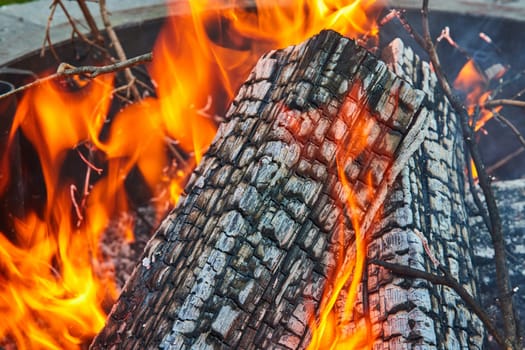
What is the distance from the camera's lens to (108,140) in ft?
11.6

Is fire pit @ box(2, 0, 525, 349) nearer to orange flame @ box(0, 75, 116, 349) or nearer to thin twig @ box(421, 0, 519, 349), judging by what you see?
thin twig @ box(421, 0, 519, 349)

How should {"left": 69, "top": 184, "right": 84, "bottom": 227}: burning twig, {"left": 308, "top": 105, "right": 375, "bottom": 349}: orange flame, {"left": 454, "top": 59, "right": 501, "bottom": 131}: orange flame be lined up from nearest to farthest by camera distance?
{"left": 308, "top": 105, "right": 375, "bottom": 349}: orange flame
{"left": 69, "top": 184, "right": 84, "bottom": 227}: burning twig
{"left": 454, "top": 59, "right": 501, "bottom": 131}: orange flame

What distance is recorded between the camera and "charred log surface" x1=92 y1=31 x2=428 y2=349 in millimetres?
1699

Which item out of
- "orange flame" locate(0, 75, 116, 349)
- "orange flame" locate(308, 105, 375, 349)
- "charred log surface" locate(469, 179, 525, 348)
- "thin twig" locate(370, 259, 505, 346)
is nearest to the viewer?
"thin twig" locate(370, 259, 505, 346)

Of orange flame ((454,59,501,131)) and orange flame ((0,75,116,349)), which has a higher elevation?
orange flame ((454,59,501,131))

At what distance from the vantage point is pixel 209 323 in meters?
1.65

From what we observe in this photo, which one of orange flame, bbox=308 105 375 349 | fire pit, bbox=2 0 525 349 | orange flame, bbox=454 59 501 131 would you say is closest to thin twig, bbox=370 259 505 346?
fire pit, bbox=2 0 525 349

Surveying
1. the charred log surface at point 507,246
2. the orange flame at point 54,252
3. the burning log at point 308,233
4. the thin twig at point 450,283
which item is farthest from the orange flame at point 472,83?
the orange flame at point 54,252

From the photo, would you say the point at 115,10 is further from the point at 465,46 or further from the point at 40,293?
the point at 465,46

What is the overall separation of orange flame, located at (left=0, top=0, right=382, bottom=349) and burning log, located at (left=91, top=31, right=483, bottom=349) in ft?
2.79

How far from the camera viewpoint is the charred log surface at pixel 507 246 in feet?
7.27

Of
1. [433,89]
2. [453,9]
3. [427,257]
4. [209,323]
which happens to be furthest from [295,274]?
[453,9]

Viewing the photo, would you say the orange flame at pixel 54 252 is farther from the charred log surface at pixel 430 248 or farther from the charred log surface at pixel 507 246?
the charred log surface at pixel 507 246

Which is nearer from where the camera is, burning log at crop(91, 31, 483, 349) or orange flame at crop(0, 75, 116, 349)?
burning log at crop(91, 31, 483, 349)
